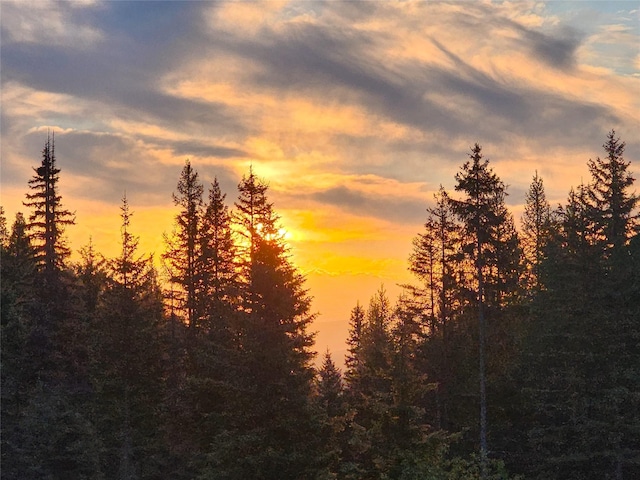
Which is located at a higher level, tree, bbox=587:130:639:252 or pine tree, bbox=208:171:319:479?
tree, bbox=587:130:639:252

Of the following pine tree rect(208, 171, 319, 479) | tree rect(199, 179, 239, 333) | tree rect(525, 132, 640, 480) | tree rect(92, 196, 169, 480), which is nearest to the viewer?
pine tree rect(208, 171, 319, 479)

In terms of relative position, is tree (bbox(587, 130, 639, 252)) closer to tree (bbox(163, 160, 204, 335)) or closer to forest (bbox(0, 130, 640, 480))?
forest (bbox(0, 130, 640, 480))

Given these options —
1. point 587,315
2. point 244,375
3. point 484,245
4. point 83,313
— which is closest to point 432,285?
point 484,245

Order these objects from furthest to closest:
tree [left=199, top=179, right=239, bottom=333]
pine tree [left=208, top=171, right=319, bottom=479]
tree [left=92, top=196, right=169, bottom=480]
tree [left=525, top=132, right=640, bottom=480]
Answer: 1. tree [left=199, top=179, right=239, bottom=333]
2. tree [left=92, top=196, right=169, bottom=480]
3. tree [left=525, top=132, right=640, bottom=480]
4. pine tree [left=208, top=171, right=319, bottom=479]

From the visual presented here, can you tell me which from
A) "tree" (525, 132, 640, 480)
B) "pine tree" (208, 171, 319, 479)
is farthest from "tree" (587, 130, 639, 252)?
"pine tree" (208, 171, 319, 479)

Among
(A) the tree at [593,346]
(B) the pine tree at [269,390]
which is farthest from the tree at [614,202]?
(B) the pine tree at [269,390]

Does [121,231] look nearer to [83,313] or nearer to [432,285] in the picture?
[83,313]

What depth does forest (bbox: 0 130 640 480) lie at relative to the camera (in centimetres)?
2514

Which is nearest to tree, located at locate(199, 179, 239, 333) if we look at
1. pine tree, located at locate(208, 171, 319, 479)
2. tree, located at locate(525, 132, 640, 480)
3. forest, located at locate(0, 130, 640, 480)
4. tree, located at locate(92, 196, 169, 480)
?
forest, located at locate(0, 130, 640, 480)

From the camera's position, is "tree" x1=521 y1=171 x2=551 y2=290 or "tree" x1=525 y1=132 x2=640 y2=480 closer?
"tree" x1=525 y1=132 x2=640 y2=480

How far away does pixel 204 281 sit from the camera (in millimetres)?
43969

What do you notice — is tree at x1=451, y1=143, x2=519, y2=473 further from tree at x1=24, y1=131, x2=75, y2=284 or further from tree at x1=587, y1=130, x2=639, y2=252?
tree at x1=24, y1=131, x2=75, y2=284

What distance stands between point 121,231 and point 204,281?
7.07m

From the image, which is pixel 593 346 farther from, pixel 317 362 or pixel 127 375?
pixel 127 375
